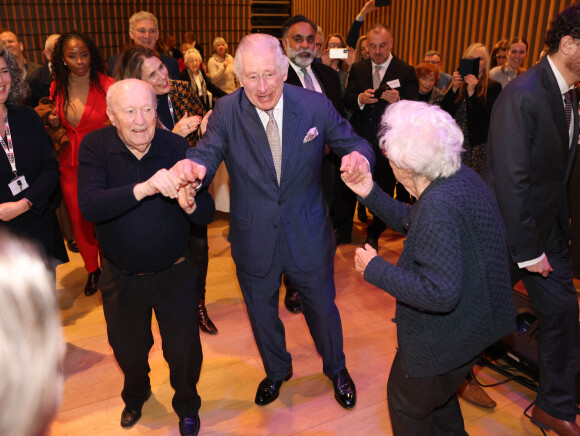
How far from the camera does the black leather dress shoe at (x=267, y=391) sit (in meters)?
2.59

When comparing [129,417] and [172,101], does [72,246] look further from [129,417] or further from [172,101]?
[129,417]

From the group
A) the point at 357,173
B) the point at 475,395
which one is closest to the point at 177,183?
the point at 357,173

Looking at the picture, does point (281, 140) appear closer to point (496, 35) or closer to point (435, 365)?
point (435, 365)

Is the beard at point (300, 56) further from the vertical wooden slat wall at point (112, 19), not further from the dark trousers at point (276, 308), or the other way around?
the vertical wooden slat wall at point (112, 19)

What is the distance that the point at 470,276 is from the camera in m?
1.56

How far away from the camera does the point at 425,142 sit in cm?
155

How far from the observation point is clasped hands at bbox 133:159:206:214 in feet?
5.81

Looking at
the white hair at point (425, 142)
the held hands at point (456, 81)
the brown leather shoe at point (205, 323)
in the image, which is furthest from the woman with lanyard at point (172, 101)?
the held hands at point (456, 81)

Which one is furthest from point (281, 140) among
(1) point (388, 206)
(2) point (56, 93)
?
(2) point (56, 93)

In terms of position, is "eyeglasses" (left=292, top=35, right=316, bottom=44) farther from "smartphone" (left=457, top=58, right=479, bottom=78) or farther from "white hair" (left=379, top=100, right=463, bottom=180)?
"white hair" (left=379, top=100, right=463, bottom=180)

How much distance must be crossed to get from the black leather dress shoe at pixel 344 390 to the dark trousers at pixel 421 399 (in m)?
0.69

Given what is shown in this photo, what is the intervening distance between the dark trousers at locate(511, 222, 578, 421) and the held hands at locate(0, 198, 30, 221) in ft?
8.04

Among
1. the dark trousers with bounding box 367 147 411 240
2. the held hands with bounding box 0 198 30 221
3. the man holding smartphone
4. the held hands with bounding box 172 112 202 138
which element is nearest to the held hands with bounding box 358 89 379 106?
the man holding smartphone

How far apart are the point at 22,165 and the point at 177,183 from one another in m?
1.31
